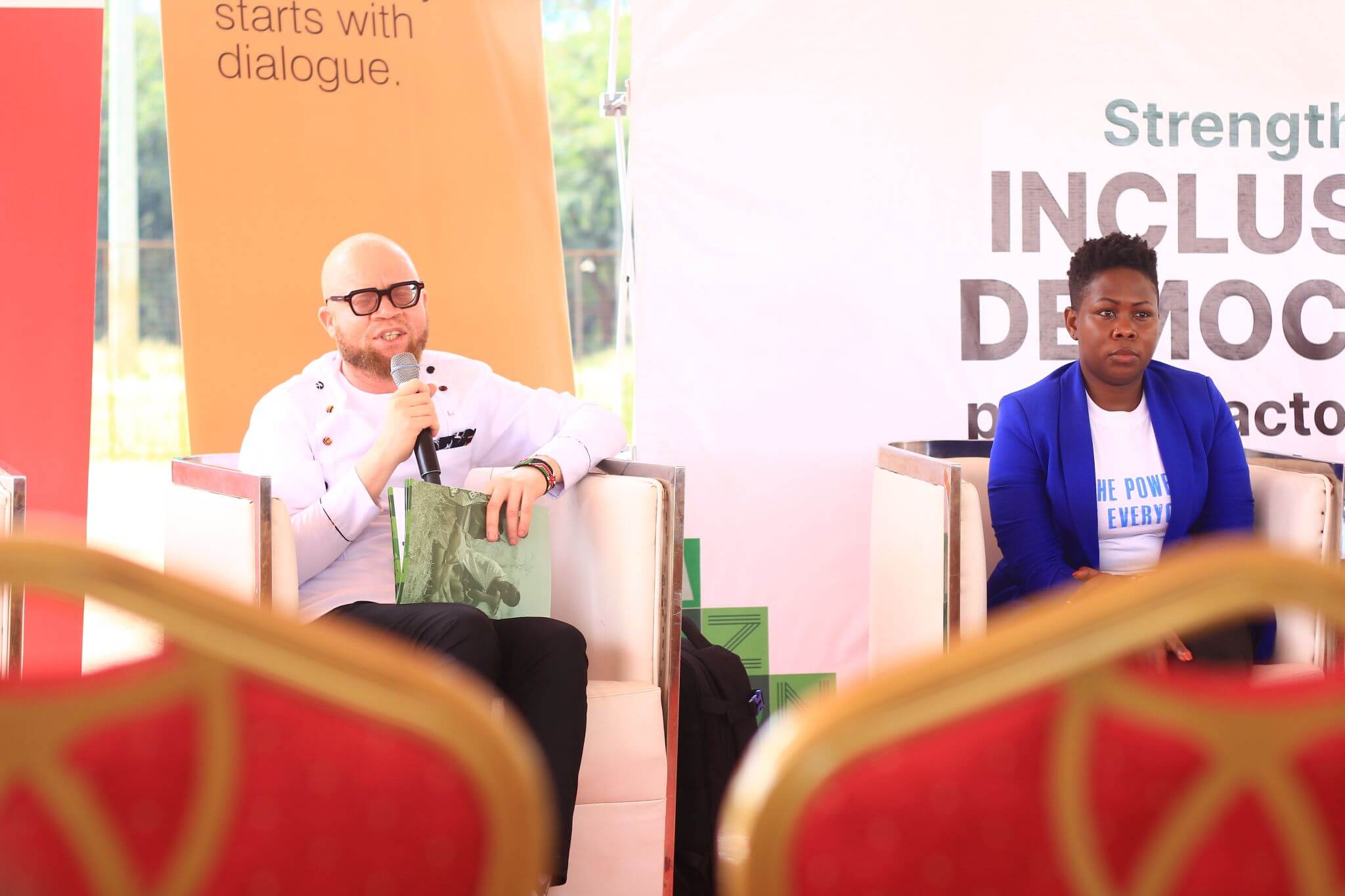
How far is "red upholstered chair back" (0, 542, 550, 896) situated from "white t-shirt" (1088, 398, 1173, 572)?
6.93ft

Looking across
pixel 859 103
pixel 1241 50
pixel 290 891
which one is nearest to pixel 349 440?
pixel 859 103

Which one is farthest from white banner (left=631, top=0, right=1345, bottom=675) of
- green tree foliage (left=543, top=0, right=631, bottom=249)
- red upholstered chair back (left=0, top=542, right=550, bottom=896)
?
green tree foliage (left=543, top=0, right=631, bottom=249)

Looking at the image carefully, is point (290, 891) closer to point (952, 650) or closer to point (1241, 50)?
point (952, 650)

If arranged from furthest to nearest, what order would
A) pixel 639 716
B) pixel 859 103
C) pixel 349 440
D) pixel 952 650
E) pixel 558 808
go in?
1. pixel 859 103
2. pixel 349 440
3. pixel 639 716
4. pixel 558 808
5. pixel 952 650

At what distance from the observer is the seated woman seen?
252cm

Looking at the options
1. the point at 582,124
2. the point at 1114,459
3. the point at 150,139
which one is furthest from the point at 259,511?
the point at 582,124

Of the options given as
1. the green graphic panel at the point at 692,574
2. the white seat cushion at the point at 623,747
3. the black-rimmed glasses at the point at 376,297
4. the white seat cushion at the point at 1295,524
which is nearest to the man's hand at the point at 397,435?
the black-rimmed glasses at the point at 376,297

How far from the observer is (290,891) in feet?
2.03

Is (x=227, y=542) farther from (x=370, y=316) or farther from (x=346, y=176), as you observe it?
(x=346, y=176)

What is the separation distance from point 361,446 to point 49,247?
121cm

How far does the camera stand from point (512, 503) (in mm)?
2393

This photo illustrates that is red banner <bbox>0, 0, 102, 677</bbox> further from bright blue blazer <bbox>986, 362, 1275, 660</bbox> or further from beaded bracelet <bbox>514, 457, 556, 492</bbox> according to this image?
bright blue blazer <bbox>986, 362, 1275, 660</bbox>

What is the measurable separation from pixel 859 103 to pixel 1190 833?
292 cm

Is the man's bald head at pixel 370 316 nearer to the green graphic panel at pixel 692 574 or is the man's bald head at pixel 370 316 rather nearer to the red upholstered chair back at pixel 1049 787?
the green graphic panel at pixel 692 574
